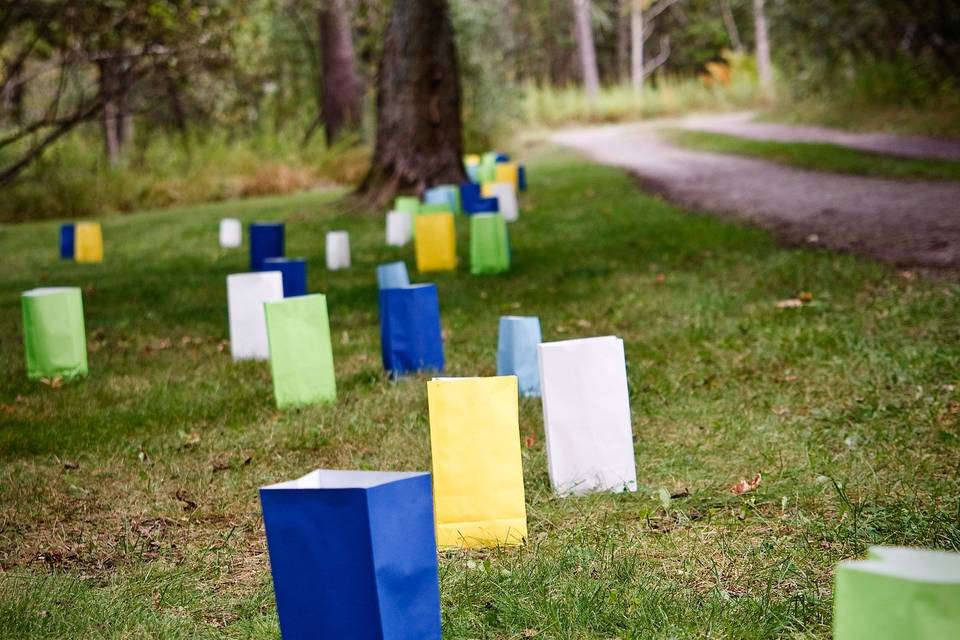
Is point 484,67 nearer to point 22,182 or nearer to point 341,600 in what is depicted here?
point 22,182

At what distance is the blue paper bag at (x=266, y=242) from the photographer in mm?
10500

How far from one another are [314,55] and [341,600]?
29019 millimetres

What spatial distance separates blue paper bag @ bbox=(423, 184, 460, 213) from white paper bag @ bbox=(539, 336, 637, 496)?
362 inches

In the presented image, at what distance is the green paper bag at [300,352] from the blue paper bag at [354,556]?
8.42ft

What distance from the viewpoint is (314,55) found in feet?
99.3

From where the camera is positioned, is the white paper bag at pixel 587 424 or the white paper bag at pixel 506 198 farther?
the white paper bag at pixel 506 198

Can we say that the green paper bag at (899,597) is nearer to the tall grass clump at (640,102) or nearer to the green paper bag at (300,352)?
the green paper bag at (300,352)

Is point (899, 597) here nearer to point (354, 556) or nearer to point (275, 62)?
point (354, 556)

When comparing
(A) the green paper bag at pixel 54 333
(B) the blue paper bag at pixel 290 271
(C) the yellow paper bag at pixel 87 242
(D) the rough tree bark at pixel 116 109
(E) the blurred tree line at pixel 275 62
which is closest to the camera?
(A) the green paper bag at pixel 54 333

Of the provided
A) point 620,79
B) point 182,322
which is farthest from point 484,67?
point 620,79

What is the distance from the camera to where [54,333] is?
20.1 ft

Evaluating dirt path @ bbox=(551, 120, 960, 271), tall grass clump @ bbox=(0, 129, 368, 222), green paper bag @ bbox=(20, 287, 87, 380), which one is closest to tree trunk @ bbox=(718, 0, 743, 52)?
tall grass clump @ bbox=(0, 129, 368, 222)

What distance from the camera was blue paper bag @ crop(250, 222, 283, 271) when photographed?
10500mm

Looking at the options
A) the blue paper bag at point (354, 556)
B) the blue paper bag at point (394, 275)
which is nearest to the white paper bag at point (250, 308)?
the blue paper bag at point (394, 275)
